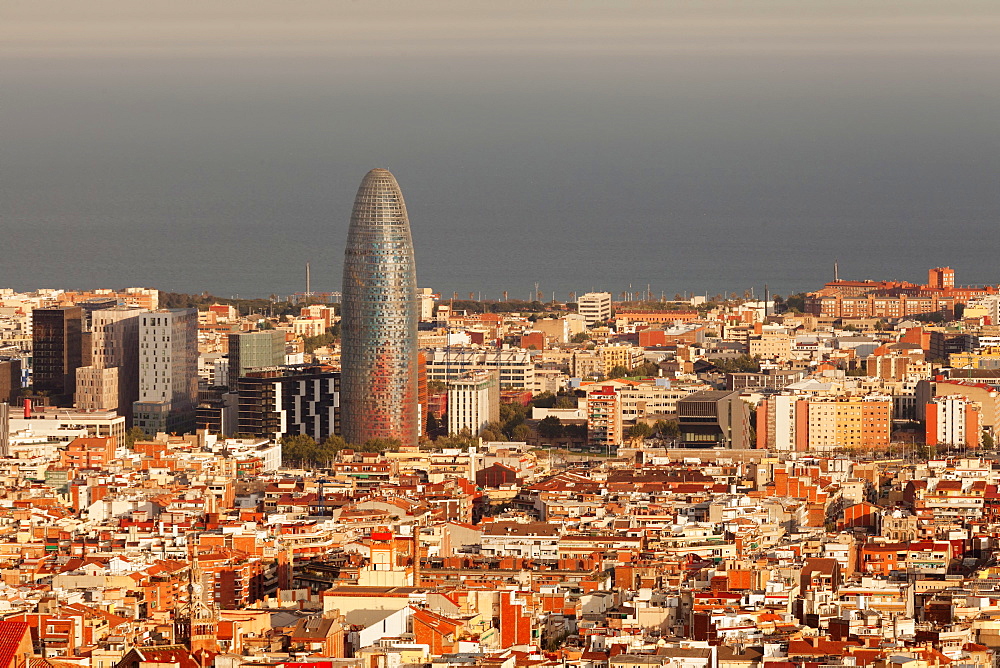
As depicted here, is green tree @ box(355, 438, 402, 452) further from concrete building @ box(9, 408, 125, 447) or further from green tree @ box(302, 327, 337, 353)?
green tree @ box(302, 327, 337, 353)

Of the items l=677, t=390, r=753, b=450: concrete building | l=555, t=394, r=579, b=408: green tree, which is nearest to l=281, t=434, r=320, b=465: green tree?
l=677, t=390, r=753, b=450: concrete building

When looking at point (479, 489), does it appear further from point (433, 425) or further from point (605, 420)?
point (433, 425)

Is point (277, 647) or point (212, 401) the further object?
point (212, 401)

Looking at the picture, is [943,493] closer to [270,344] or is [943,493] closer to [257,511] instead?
[257,511]

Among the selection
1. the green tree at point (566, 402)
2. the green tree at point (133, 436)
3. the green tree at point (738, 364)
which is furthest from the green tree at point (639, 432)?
the green tree at point (738, 364)

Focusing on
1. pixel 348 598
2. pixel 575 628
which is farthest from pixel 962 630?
pixel 348 598

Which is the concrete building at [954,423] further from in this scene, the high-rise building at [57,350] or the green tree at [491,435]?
the high-rise building at [57,350]
